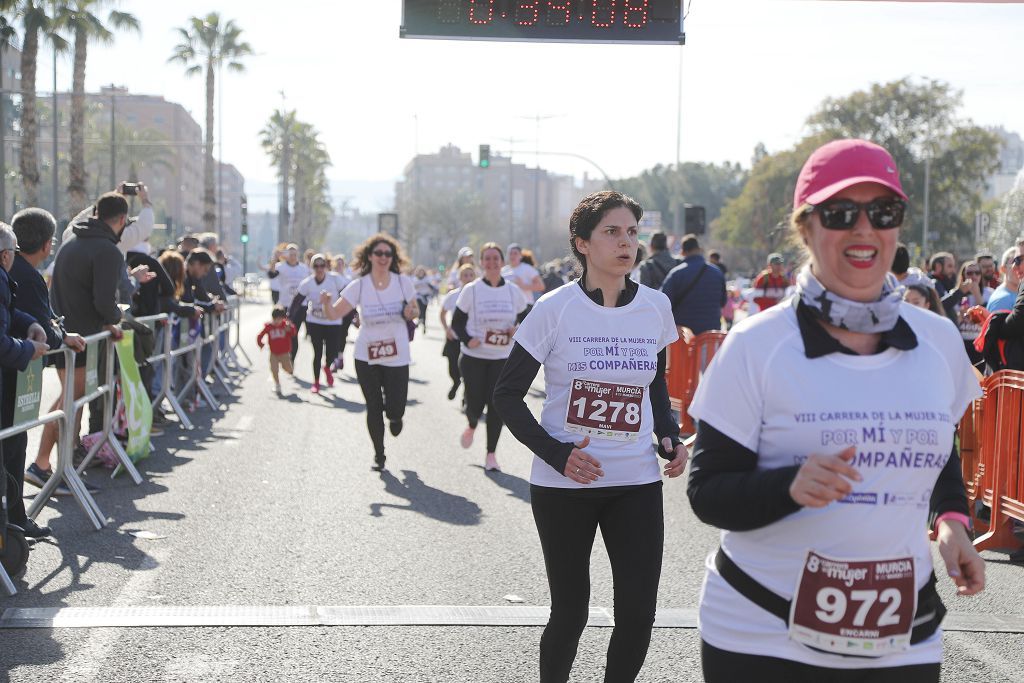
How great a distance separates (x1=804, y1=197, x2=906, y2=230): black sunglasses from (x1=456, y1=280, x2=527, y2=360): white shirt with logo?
331 inches

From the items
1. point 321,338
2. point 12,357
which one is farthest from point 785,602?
point 321,338

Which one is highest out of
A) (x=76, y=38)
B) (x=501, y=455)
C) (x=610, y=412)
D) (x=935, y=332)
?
(x=76, y=38)

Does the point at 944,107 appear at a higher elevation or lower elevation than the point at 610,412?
higher

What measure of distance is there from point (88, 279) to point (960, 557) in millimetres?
8869

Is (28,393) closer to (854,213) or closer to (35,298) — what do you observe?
(35,298)

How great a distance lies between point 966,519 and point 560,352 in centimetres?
209

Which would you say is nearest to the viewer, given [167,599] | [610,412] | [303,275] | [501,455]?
[610,412]

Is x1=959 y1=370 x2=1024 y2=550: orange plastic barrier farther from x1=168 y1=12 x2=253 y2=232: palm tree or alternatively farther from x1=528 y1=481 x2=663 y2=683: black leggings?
x1=168 y1=12 x2=253 y2=232: palm tree

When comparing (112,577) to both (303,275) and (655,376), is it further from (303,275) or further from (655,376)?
(303,275)

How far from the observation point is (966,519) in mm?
2803

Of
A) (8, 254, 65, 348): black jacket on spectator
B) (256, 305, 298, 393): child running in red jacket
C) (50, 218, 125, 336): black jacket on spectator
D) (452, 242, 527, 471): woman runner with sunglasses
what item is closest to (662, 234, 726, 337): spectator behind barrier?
(452, 242, 527, 471): woman runner with sunglasses

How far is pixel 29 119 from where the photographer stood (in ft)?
116

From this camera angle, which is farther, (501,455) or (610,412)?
(501,455)

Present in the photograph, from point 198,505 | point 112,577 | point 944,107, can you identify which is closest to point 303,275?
point 198,505
